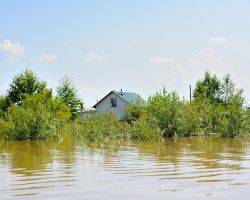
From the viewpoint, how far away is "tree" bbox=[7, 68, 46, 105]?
4403 cm

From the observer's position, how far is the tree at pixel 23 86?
4403 cm

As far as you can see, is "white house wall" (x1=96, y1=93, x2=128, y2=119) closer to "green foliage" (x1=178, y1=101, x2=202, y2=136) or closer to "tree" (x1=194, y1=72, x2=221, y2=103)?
"tree" (x1=194, y1=72, x2=221, y2=103)

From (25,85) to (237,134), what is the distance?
22.2m

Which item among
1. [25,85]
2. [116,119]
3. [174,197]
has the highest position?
[25,85]

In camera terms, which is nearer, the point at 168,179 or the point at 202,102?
the point at 168,179

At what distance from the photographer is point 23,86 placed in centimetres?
4403

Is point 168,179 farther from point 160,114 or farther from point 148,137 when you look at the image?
point 160,114

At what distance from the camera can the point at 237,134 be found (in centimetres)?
2953

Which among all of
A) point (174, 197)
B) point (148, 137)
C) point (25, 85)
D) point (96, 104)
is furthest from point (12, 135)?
point (96, 104)

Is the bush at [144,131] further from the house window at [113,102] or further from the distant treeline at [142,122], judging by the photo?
the house window at [113,102]

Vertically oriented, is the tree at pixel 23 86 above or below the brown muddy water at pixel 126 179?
above

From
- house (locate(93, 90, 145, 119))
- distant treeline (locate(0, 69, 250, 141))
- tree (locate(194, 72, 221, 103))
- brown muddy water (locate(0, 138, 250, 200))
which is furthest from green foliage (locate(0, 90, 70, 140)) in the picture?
house (locate(93, 90, 145, 119))

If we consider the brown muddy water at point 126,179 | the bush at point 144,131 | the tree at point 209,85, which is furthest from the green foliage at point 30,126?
the tree at point 209,85

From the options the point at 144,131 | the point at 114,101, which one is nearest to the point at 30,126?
the point at 144,131
